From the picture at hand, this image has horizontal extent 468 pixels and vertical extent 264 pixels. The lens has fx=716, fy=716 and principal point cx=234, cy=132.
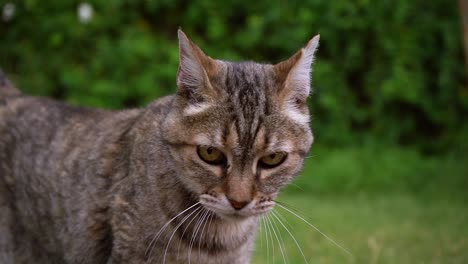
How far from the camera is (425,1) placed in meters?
7.62

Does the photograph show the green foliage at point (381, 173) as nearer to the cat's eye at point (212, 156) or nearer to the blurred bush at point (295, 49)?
the blurred bush at point (295, 49)

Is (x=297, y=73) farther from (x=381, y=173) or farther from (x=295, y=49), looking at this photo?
(x=295, y=49)

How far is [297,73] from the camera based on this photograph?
3.00 meters

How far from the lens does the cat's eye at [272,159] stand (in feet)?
9.48

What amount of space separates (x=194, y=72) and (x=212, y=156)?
35 cm

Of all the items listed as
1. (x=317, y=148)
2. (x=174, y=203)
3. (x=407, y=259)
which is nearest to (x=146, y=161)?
(x=174, y=203)

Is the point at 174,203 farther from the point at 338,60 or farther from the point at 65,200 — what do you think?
the point at 338,60

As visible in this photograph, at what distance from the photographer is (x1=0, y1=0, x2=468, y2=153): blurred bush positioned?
7574 mm

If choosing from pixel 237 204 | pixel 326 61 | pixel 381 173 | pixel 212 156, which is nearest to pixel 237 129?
pixel 212 156

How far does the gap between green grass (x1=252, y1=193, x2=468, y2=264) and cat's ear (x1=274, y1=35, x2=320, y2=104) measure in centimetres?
129

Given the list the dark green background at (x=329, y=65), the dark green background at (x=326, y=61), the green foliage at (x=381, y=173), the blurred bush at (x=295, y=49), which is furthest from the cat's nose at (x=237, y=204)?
the blurred bush at (x=295, y=49)

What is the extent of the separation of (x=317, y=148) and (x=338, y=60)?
39.4 inches

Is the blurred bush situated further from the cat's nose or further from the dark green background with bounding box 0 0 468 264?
the cat's nose

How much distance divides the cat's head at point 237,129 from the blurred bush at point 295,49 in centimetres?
463
